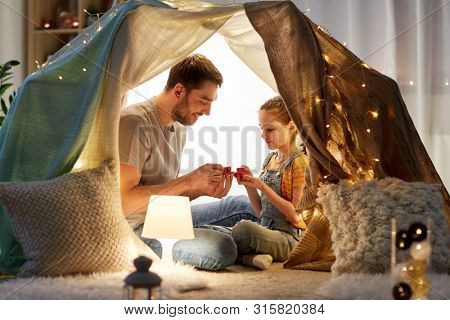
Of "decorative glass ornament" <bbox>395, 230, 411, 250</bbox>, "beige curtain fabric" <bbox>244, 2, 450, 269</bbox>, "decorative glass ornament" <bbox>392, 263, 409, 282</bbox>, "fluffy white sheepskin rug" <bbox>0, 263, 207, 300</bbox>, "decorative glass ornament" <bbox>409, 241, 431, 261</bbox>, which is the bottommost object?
"fluffy white sheepskin rug" <bbox>0, 263, 207, 300</bbox>

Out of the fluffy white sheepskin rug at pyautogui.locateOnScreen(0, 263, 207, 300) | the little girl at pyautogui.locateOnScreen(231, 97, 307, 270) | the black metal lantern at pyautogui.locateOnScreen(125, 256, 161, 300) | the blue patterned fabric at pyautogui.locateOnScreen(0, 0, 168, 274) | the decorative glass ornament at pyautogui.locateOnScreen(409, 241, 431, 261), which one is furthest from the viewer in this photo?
the little girl at pyautogui.locateOnScreen(231, 97, 307, 270)

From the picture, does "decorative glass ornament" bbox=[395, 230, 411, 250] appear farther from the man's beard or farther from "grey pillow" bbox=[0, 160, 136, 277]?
the man's beard

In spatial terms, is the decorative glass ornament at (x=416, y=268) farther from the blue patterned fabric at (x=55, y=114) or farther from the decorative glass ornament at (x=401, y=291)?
the blue patterned fabric at (x=55, y=114)

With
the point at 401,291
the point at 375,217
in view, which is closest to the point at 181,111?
the point at 375,217

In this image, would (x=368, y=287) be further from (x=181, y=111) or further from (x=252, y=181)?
(x=181, y=111)

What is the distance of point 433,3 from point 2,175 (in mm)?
2319

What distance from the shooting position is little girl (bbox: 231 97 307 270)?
2615mm

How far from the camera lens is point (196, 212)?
3035mm

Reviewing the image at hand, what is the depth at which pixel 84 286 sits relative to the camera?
207 centimetres

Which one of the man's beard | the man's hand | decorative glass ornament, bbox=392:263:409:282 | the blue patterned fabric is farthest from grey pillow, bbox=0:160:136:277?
decorative glass ornament, bbox=392:263:409:282

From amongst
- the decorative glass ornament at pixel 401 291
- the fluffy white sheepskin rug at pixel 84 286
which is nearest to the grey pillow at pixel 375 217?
the decorative glass ornament at pixel 401 291

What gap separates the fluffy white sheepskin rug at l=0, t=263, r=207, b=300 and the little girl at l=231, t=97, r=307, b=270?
0.39 m
